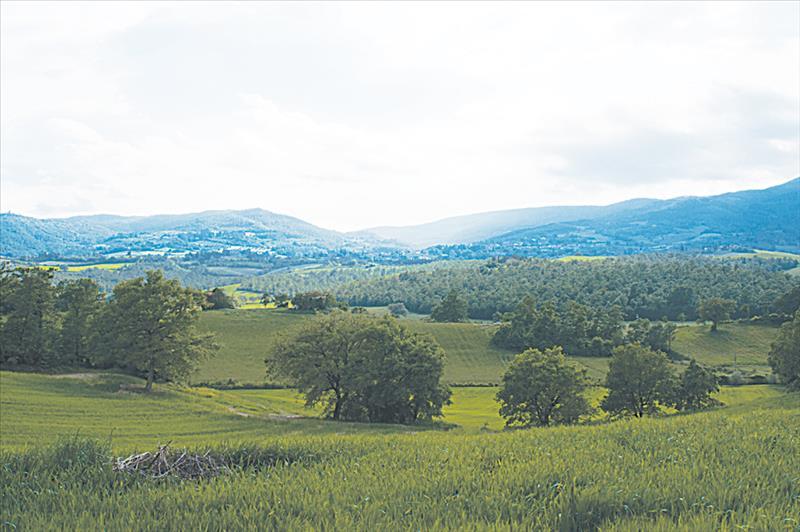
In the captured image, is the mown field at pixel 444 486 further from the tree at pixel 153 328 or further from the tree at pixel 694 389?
the tree at pixel 153 328

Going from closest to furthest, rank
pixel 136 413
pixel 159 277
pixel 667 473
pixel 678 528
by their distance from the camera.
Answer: pixel 678 528, pixel 667 473, pixel 136 413, pixel 159 277

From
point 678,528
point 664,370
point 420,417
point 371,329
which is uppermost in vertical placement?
point 678,528

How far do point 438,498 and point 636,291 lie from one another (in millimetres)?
181732

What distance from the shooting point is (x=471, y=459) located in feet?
28.9

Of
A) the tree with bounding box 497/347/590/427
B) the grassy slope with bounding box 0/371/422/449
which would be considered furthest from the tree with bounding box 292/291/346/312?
the tree with bounding box 497/347/590/427

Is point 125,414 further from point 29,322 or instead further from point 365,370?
point 29,322

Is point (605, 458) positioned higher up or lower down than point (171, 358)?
higher up

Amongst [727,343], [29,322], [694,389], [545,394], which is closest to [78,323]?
[29,322]

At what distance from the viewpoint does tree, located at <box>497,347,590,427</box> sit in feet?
157

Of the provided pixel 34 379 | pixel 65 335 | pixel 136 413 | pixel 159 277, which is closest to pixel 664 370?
pixel 136 413

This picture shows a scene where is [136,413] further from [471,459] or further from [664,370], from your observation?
[664,370]

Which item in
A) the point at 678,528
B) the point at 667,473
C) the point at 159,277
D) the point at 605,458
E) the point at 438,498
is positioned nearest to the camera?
the point at 678,528

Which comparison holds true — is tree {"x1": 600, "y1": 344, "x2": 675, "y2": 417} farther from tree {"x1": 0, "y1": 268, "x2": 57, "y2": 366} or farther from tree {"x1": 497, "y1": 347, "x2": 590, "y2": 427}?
tree {"x1": 0, "y1": 268, "x2": 57, "y2": 366}

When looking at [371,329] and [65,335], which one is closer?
[371,329]
